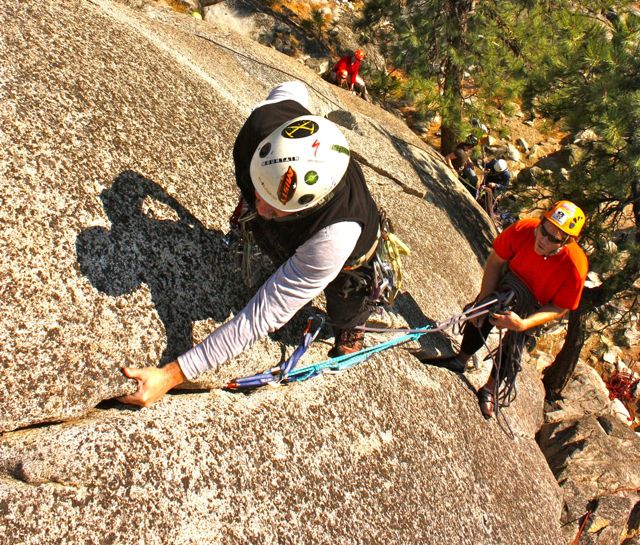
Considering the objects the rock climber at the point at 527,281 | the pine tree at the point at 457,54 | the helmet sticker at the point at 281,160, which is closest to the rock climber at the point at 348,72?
the pine tree at the point at 457,54

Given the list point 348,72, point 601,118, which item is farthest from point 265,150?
point 348,72

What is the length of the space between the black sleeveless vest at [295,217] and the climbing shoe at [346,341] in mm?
857

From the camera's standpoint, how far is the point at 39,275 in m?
2.76

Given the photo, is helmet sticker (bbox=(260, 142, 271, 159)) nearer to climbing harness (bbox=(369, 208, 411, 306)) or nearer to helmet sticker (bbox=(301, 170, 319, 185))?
helmet sticker (bbox=(301, 170, 319, 185))

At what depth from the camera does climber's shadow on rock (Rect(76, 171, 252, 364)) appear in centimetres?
306

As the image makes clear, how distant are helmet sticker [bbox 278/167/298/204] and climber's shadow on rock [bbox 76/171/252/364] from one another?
1129mm

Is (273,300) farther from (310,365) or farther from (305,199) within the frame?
(310,365)

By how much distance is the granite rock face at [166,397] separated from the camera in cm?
260

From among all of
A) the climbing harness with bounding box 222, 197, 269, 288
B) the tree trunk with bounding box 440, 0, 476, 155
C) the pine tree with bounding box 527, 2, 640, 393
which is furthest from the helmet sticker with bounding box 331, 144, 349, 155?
the tree trunk with bounding box 440, 0, 476, 155

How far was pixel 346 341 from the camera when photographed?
4.08m

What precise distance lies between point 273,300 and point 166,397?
853 millimetres

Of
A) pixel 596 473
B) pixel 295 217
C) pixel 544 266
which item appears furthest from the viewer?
pixel 596 473

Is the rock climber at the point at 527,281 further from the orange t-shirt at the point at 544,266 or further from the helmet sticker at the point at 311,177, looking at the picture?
the helmet sticker at the point at 311,177

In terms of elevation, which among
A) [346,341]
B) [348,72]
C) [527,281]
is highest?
[527,281]
